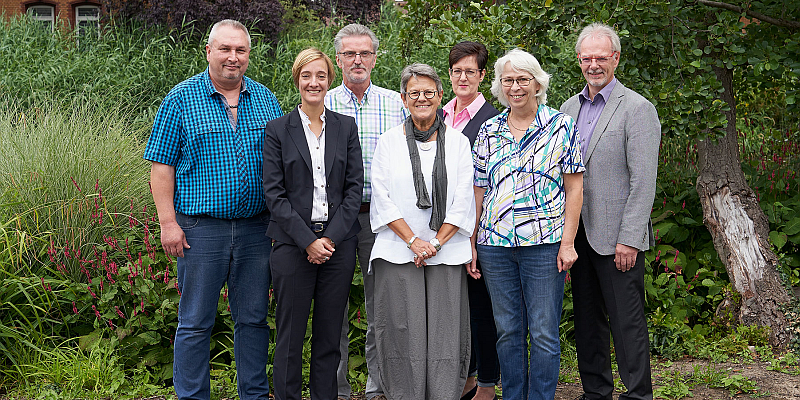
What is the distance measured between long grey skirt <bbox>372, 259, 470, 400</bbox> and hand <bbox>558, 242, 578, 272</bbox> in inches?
20.6

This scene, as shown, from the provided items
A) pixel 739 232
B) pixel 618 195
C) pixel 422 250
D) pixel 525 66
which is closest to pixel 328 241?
pixel 422 250

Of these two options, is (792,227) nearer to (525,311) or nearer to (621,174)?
(621,174)

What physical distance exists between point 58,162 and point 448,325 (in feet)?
11.5

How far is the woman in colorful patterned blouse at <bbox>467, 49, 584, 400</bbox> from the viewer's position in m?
3.38

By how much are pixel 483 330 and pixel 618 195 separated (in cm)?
108

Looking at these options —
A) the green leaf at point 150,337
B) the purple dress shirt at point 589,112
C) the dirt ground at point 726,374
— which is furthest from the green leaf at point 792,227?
the green leaf at point 150,337

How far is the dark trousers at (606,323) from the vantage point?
3.55 m

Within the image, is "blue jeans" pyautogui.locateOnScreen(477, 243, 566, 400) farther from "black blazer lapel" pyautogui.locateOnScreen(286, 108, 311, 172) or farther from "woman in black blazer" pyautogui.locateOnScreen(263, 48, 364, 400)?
"black blazer lapel" pyautogui.locateOnScreen(286, 108, 311, 172)

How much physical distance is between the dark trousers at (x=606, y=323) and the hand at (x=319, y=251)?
137 centimetres

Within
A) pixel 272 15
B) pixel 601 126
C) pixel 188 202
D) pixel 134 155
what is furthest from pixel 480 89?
pixel 272 15

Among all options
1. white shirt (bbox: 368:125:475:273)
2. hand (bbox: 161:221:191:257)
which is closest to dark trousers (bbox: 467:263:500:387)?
white shirt (bbox: 368:125:475:273)

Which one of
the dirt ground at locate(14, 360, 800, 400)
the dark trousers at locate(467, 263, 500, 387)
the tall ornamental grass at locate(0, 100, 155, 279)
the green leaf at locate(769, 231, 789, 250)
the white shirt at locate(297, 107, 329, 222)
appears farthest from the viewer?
the green leaf at locate(769, 231, 789, 250)

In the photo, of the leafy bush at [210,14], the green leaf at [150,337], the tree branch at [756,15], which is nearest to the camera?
the green leaf at [150,337]

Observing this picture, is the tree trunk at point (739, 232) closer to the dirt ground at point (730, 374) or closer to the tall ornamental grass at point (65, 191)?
the dirt ground at point (730, 374)
